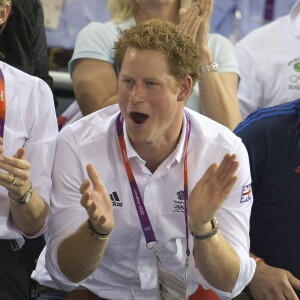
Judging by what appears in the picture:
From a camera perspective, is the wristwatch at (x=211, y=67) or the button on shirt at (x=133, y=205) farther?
the wristwatch at (x=211, y=67)

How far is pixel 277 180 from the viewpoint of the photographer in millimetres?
2875

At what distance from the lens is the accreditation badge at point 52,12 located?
14.2 feet

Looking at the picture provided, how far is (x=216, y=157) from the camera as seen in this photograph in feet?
8.74

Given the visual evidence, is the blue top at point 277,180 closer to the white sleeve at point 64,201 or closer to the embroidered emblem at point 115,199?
the embroidered emblem at point 115,199

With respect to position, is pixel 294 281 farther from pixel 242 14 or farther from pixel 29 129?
pixel 242 14

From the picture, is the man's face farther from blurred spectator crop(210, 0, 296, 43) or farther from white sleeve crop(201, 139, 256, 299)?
blurred spectator crop(210, 0, 296, 43)

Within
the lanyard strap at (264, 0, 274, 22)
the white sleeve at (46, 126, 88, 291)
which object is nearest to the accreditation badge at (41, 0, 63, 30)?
the lanyard strap at (264, 0, 274, 22)

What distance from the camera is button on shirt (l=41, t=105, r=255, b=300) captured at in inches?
102

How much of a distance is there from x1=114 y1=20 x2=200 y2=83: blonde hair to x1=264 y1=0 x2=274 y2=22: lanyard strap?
6.32ft

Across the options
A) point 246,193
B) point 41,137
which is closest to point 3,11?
point 41,137

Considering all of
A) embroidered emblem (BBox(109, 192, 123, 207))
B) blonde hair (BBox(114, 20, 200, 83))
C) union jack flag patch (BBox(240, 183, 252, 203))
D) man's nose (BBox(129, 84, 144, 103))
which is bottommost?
union jack flag patch (BBox(240, 183, 252, 203))

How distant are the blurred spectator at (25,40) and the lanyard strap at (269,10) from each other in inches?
62.0

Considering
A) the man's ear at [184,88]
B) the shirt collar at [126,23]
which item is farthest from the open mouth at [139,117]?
the shirt collar at [126,23]

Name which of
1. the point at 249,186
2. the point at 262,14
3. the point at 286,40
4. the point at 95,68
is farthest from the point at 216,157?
the point at 262,14
